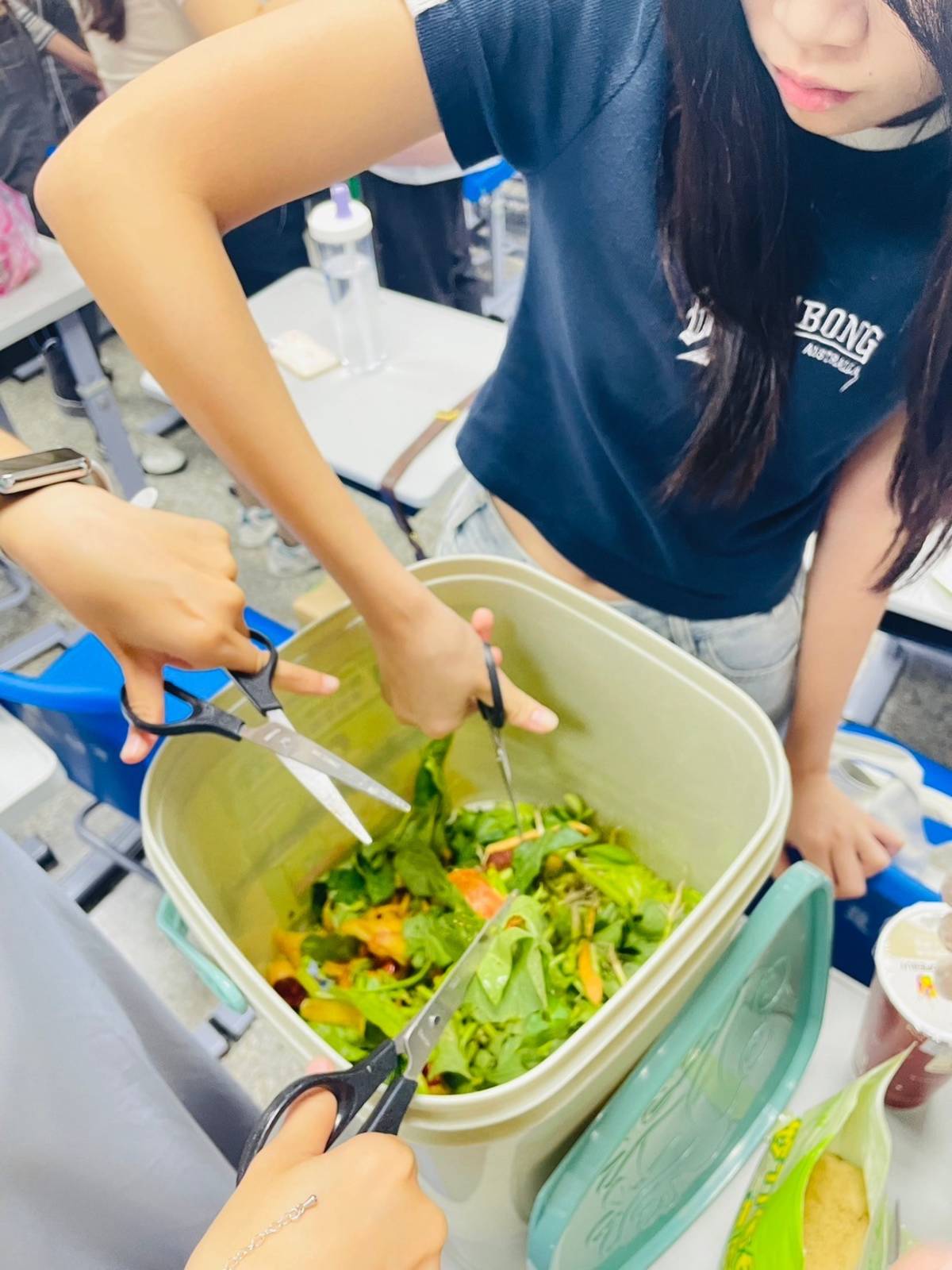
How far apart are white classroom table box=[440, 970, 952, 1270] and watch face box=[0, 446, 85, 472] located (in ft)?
1.62

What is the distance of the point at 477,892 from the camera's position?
2.39 feet

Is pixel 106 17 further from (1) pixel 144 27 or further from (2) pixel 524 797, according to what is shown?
(2) pixel 524 797

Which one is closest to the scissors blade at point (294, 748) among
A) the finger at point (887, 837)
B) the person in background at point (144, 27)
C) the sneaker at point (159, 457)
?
the finger at point (887, 837)

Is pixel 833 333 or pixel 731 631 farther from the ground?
pixel 833 333

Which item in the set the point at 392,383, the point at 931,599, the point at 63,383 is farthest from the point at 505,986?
the point at 63,383

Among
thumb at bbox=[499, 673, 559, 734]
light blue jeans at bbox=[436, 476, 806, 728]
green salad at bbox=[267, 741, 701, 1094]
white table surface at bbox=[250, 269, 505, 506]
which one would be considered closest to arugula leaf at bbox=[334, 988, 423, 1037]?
green salad at bbox=[267, 741, 701, 1094]

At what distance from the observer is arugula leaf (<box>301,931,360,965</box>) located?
695 millimetres

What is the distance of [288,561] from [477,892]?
45.6 inches

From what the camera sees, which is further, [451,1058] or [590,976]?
[590,976]

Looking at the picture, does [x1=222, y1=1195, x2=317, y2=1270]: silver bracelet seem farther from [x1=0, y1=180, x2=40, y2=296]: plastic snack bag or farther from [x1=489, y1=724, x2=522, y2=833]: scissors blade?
[x1=0, y1=180, x2=40, y2=296]: plastic snack bag

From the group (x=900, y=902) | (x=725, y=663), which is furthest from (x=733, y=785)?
(x=900, y=902)

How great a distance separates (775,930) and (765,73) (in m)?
0.43

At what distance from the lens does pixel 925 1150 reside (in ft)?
1.85

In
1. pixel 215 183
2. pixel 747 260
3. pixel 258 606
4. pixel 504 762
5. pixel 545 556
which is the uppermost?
pixel 215 183
